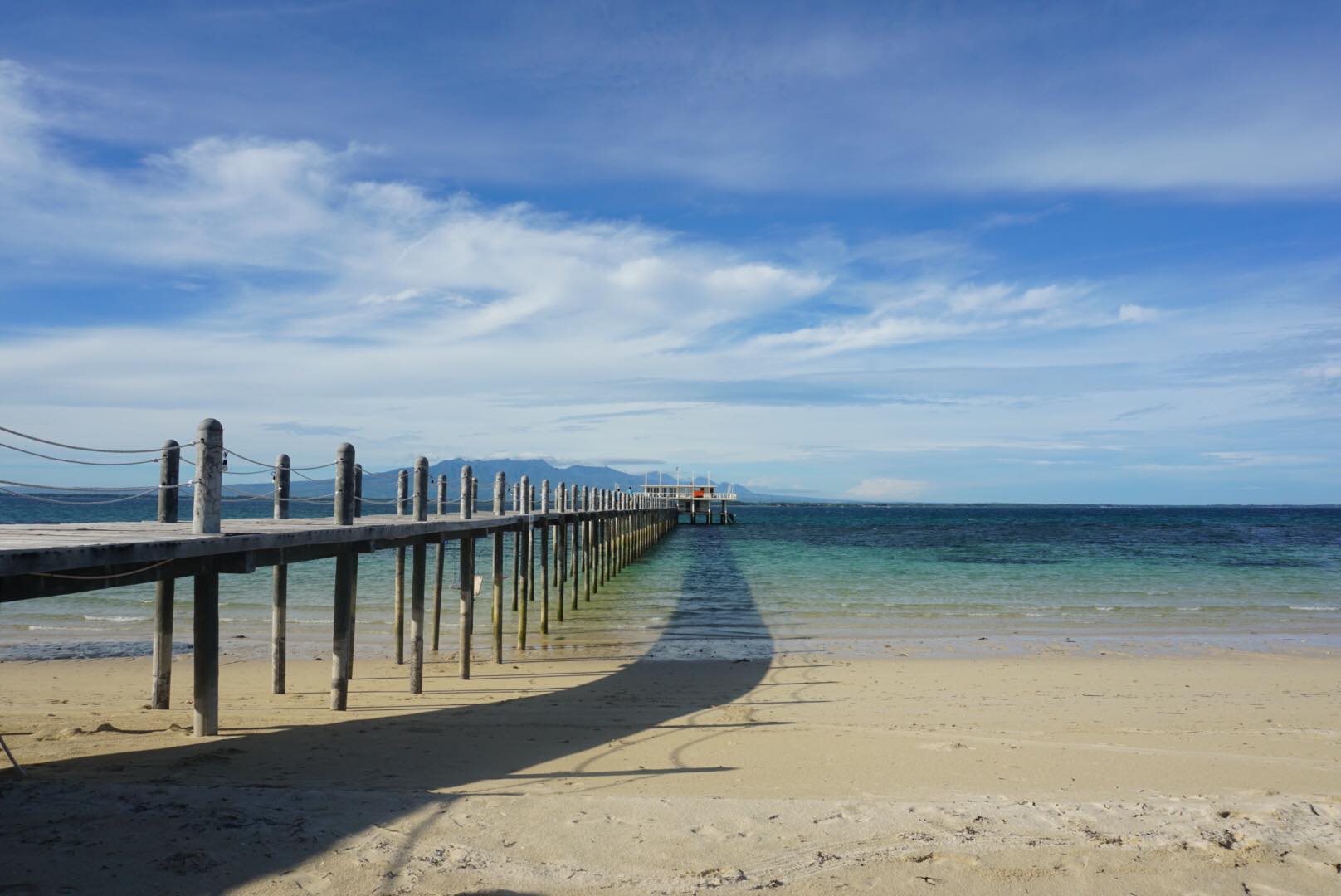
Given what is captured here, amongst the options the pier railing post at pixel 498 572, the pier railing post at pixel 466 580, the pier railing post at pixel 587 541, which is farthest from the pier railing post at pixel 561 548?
the pier railing post at pixel 466 580

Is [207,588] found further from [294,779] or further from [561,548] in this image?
[561,548]

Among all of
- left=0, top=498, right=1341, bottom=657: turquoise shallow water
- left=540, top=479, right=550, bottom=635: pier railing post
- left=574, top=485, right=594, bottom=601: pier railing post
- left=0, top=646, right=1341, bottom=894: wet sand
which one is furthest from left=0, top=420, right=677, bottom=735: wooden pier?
left=574, top=485, right=594, bottom=601: pier railing post

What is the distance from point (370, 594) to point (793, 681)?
15377mm

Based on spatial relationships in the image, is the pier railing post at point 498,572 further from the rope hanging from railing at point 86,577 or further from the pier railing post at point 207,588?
the rope hanging from railing at point 86,577

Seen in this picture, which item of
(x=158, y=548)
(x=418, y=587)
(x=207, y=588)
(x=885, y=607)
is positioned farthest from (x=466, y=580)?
(x=885, y=607)

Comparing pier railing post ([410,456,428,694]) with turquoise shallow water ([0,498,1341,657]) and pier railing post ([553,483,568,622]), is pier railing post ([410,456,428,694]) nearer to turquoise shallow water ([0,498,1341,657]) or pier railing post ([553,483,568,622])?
turquoise shallow water ([0,498,1341,657])

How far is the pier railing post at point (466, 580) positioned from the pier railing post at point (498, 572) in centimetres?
95

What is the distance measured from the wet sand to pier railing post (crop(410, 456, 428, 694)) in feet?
1.25

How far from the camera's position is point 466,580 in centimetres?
1401

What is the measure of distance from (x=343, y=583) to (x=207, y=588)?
7.55 feet

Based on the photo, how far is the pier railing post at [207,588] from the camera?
7523 mm

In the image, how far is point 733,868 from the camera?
5820mm

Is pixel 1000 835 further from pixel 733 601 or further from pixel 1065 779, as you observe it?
pixel 733 601

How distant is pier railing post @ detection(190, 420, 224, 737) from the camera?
24.7ft
